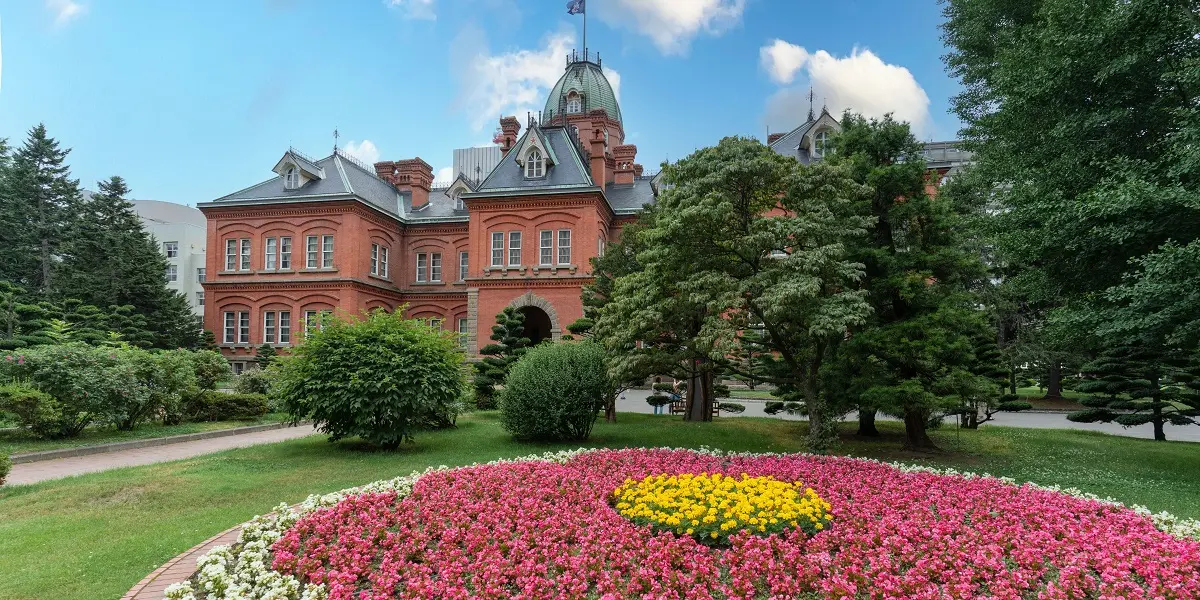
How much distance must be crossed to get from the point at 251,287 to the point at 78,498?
28.4 metres

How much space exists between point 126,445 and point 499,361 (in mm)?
10598

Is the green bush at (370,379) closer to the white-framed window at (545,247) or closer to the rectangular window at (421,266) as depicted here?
the white-framed window at (545,247)

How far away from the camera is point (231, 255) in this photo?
34531 millimetres

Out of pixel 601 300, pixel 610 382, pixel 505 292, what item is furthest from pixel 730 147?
pixel 505 292

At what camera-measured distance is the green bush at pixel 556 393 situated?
13.1 meters

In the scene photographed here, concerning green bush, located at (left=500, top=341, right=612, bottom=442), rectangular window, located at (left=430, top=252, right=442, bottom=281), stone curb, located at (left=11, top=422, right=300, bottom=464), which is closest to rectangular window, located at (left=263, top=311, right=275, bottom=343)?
rectangular window, located at (left=430, top=252, right=442, bottom=281)

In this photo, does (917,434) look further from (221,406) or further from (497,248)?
(497,248)

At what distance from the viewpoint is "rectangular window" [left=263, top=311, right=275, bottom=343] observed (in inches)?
1335

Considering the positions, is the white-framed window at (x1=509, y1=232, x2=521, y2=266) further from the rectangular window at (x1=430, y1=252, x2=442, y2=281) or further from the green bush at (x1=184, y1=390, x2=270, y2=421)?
the green bush at (x1=184, y1=390, x2=270, y2=421)

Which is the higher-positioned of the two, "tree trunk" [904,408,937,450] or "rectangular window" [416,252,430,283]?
"rectangular window" [416,252,430,283]

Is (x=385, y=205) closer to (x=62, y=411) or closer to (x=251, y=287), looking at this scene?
(x=251, y=287)

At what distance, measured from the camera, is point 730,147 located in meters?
11.7

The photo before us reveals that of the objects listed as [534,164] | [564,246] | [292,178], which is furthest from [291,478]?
[292,178]

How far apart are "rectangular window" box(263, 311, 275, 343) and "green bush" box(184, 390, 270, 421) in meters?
18.0
